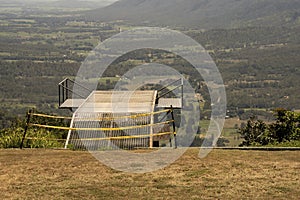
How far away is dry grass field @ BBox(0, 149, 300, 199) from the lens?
32.8 ft

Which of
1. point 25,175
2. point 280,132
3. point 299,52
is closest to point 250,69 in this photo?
point 299,52

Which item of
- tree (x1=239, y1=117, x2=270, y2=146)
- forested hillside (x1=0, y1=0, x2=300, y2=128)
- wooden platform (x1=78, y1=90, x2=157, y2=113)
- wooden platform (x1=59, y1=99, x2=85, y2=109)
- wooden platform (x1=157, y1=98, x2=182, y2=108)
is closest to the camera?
wooden platform (x1=78, y1=90, x2=157, y2=113)

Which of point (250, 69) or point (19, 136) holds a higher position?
point (250, 69)

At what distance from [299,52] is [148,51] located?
52.3 metres

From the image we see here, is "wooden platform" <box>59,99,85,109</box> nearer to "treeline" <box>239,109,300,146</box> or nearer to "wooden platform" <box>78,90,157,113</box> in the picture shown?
"wooden platform" <box>78,90,157,113</box>

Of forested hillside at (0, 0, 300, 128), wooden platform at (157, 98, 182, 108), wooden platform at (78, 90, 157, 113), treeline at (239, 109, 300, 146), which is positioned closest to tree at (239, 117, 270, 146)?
treeline at (239, 109, 300, 146)

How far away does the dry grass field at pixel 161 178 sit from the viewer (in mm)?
10000

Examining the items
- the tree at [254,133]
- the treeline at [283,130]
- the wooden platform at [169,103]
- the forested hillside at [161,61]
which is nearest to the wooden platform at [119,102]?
the wooden platform at [169,103]

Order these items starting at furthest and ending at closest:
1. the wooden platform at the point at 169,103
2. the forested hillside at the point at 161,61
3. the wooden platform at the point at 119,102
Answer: the forested hillside at the point at 161,61 → the wooden platform at the point at 169,103 → the wooden platform at the point at 119,102

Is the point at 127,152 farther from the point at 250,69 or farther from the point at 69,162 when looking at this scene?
the point at 250,69

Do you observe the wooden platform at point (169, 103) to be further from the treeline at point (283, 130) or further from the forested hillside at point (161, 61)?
the forested hillside at point (161, 61)

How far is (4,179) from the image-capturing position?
1106 cm

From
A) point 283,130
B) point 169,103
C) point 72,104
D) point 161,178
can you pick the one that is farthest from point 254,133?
point 161,178

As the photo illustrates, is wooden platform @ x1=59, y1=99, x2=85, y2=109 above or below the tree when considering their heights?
above
